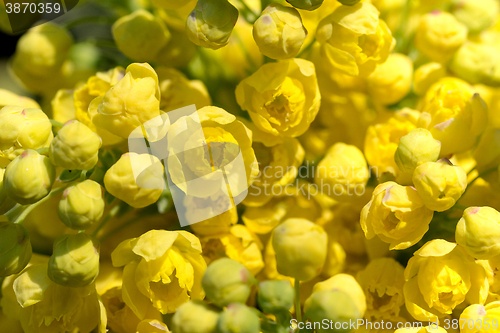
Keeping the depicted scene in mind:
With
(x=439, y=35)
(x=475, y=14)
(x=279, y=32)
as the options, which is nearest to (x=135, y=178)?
(x=279, y=32)

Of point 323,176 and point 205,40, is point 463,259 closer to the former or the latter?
point 323,176

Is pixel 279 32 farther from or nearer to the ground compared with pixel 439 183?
farther from the ground

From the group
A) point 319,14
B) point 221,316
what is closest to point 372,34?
point 319,14

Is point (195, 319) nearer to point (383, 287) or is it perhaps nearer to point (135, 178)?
Answer: point (135, 178)

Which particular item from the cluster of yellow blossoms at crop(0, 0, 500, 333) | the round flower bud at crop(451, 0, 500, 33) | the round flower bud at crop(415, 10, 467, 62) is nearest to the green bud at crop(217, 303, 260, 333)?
the cluster of yellow blossoms at crop(0, 0, 500, 333)

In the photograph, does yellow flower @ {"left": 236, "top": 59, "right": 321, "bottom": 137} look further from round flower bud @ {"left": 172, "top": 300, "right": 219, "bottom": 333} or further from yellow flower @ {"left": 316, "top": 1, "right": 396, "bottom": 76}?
round flower bud @ {"left": 172, "top": 300, "right": 219, "bottom": 333}

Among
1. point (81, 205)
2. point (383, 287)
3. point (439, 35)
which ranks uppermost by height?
point (439, 35)

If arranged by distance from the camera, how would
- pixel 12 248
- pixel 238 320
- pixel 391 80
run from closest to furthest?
pixel 238 320
pixel 12 248
pixel 391 80

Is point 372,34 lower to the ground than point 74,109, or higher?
higher

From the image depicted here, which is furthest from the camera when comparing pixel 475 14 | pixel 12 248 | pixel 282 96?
pixel 475 14
